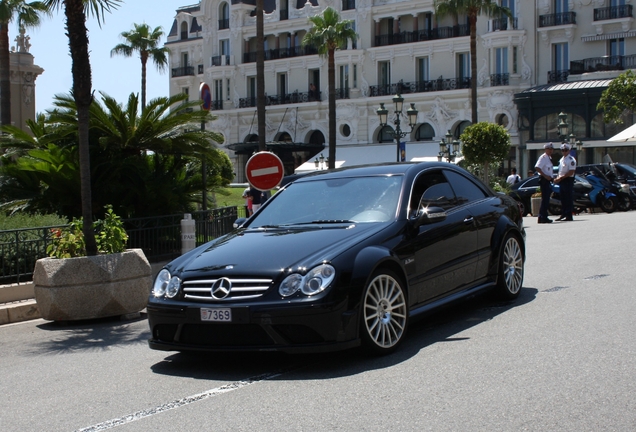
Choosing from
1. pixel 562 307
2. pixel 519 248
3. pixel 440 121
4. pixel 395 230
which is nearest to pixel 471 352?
pixel 395 230

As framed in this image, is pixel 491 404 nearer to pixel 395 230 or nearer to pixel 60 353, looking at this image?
pixel 395 230

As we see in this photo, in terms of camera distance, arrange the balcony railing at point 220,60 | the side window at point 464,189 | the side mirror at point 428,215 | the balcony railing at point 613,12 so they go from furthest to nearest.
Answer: the balcony railing at point 220,60
the balcony railing at point 613,12
the side window at point 464,189
the side mirror at point 428,215

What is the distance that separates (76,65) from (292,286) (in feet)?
17.7

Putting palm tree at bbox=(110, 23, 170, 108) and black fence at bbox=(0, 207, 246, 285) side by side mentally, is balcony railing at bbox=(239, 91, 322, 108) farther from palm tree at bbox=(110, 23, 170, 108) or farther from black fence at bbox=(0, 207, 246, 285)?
black fence at bbox=(0, 207, 246, 285)

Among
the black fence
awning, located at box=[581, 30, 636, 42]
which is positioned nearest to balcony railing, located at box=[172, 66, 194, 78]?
awning, located at box=[581, 30, 636, 42]

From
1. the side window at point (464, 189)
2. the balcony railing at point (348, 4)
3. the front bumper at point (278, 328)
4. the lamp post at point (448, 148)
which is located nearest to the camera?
the front bumper at point (278, 328)

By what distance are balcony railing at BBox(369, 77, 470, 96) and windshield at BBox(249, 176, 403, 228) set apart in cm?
4875

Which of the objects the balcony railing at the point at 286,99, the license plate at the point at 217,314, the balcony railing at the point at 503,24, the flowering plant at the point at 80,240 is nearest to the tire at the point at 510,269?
the license plate at the point at 217,314

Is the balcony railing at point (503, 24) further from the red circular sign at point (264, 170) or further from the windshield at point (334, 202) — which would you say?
the windshield at point (334, 202)

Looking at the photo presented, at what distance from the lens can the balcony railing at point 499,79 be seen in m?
53.1

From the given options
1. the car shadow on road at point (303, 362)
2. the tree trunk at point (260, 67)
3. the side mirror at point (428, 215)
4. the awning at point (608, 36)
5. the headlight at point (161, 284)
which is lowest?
the car shadow on road at point (303, 362)

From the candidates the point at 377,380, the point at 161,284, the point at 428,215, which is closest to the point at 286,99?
the point at 428,215

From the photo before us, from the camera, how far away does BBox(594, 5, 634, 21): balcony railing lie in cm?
4923

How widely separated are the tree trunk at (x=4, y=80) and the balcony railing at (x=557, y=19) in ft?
106
